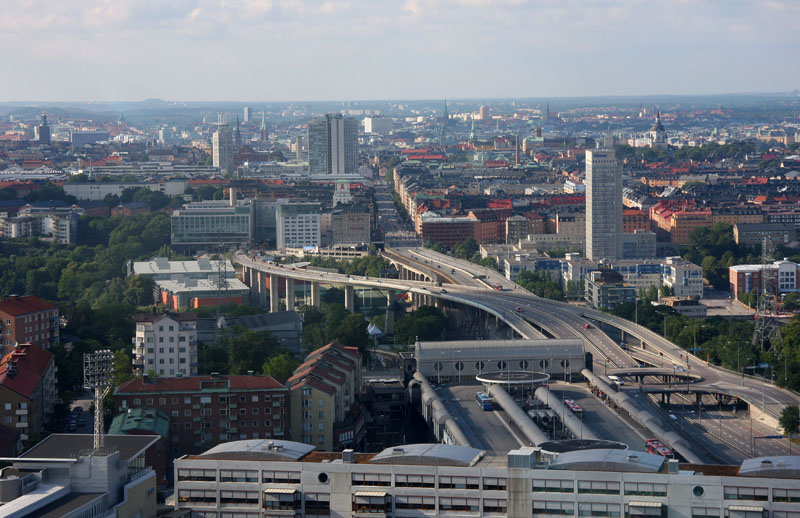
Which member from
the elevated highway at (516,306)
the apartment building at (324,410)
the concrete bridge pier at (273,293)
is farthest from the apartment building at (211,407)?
the concrete bridge pier at (273,293)

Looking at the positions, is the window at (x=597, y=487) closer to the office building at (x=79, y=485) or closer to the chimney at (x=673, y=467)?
the chimney at (x=673, y=467)

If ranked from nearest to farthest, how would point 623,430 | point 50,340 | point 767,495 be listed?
point 767,495, point 623,430, point 50,340

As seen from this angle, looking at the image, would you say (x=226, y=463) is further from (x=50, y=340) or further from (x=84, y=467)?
(x=50, y=340)

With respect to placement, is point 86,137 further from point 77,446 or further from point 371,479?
point 371,479

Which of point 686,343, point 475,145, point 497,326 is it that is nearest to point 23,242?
point 497,326

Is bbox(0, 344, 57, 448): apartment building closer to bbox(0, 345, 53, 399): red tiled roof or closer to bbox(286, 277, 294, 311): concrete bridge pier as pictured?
bbox(0, 345, 53, 399): red tiled roof

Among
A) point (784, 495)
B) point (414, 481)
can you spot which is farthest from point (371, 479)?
point (784, 495)

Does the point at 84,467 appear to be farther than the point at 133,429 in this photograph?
No
